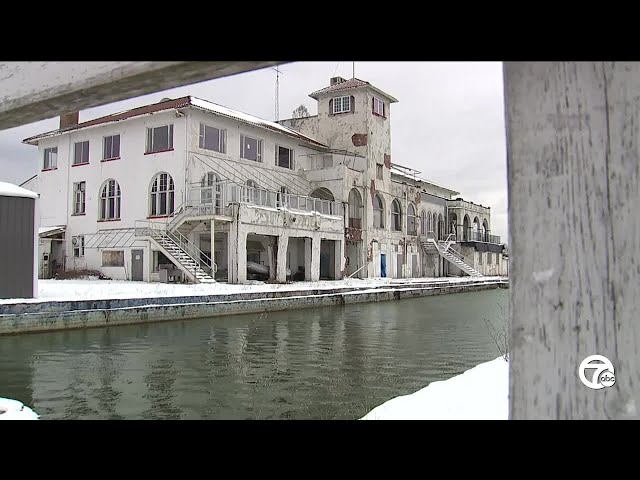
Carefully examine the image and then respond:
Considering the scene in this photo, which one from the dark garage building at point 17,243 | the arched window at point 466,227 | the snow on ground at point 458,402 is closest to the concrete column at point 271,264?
the dark garage building at point 17,243

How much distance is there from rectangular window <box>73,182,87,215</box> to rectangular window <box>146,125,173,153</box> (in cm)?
525

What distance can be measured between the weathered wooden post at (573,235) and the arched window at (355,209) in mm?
33975

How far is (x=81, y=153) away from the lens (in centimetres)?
3136

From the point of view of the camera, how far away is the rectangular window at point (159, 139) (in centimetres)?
2773

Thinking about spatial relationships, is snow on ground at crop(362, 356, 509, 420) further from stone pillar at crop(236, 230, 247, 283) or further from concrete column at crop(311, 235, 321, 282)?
concrete column at crop(311, 235, 321, 282)

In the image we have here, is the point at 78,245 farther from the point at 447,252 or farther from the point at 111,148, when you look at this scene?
the point at 447,252

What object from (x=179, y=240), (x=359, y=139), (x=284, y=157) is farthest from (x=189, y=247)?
(x=359, y=139)

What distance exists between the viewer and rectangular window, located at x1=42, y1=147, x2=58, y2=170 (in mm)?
32906

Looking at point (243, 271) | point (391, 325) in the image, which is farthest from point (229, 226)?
point (391, 325)

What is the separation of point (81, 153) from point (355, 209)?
16504mm

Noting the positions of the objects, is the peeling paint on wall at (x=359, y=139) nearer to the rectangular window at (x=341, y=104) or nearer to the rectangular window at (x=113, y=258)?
the rectangular window at (x=341, y=104)

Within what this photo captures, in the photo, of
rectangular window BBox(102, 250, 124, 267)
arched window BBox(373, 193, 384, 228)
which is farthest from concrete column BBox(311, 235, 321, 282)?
rectangular window BBox(102, 250, 124, 267)
